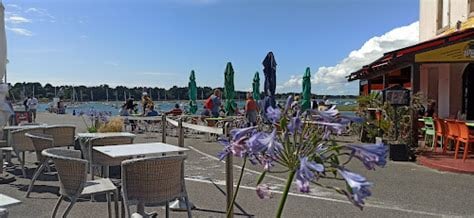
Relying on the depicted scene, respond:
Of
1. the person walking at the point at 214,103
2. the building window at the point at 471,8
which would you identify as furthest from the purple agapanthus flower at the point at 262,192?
the building window at the point at 471,8

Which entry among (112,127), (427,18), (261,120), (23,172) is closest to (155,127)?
(112,127)

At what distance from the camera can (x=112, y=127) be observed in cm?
1028

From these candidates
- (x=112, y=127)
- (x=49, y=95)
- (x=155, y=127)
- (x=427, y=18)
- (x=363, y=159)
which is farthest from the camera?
(x=49, y=95)

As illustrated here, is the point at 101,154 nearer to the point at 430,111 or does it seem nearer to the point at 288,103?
the point at 288,103

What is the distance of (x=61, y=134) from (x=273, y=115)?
7628 millimetres

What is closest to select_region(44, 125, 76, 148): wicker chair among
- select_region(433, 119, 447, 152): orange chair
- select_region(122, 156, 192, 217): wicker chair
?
select_region(122, 156, 192, 217): wicker chair

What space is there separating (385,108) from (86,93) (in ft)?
150

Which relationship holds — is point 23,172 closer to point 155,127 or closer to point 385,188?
point 385,188

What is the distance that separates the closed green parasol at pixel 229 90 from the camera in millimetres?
19406

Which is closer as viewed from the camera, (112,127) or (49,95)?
(112,127)

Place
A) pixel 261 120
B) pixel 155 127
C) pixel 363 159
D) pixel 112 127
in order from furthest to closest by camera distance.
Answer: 1. pixel 155 127
2. pixel 112 127
3. pixel 261 120
4. pixel 363 159

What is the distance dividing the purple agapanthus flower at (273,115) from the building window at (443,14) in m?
18.3

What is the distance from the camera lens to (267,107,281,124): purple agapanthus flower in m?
1.88

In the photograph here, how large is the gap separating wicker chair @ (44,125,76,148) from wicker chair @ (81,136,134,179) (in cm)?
151
